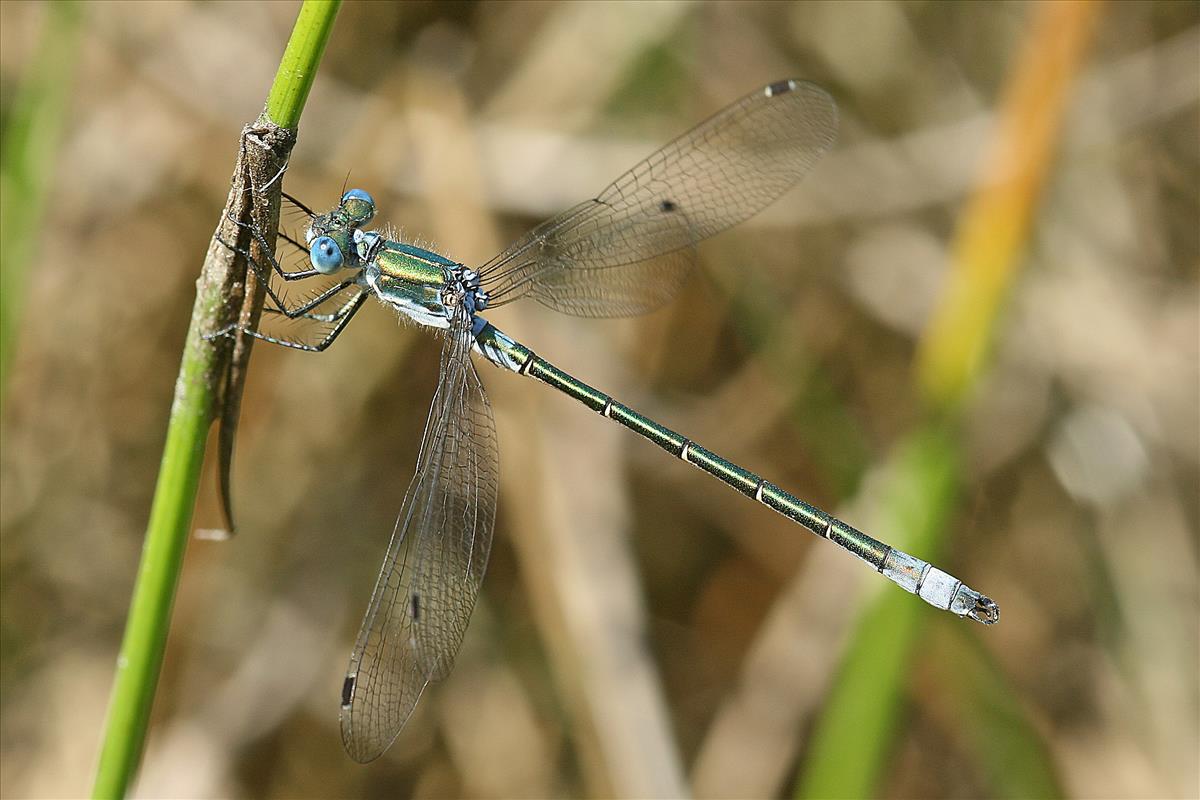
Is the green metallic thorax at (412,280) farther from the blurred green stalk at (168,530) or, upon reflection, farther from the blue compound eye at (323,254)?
the blurred green stalk at (168,530)

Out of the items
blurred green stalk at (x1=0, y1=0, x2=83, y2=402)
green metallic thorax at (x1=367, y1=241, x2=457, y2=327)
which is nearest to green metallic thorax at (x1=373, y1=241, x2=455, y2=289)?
green metallic thorax at (x1=367, y1=241, x2=457, y2=327)

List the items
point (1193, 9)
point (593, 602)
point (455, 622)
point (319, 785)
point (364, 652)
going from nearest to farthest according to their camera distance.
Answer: point (364, 652) → point (455, 622) → point (593, 602) → point (319, 785) → point (1193, 9)

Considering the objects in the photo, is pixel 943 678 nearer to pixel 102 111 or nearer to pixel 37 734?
pixel 37 734

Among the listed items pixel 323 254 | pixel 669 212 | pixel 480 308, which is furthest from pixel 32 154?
pixel 669 212

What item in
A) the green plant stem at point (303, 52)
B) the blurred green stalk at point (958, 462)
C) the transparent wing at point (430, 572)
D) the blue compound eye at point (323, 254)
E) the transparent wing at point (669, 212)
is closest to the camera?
the green plant stem at point (303, 52)

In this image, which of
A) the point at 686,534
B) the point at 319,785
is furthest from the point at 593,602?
the point at 319,785

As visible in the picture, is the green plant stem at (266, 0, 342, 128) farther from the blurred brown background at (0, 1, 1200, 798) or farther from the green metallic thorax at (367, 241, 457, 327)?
the blurred brown background at (0, 1, 1200, 798)

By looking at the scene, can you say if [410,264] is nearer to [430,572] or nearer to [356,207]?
[356,207]

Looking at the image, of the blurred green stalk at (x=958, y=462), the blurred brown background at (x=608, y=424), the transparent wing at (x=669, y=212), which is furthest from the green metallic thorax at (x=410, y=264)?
the blurred green stalk at (x=958, y=462)
